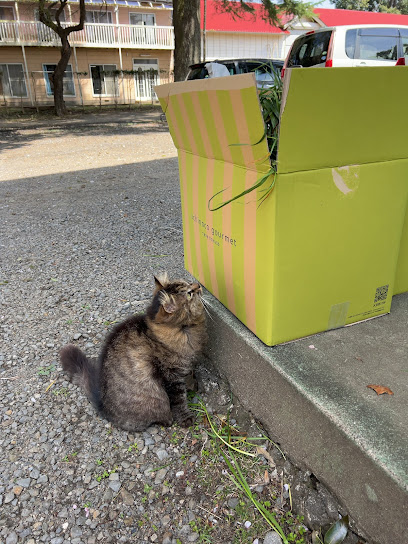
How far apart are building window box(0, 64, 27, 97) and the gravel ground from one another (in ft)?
57.3

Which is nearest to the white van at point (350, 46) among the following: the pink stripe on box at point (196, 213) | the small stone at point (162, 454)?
the pink stripe on box at point (196, 213)

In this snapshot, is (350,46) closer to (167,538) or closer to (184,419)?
(184,419)

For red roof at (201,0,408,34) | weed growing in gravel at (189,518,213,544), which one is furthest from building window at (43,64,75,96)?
weed growing in gravel at (189,518,213,544)

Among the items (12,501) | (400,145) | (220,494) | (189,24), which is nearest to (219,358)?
(220,494)

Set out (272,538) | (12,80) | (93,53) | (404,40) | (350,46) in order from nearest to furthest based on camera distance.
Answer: (272,538)
(350,46)
(404,40)
(12,80)
(93,53)

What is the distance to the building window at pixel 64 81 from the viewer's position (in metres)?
20.2

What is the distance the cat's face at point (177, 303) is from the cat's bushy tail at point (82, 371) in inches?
19.3

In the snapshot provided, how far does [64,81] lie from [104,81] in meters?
2.04

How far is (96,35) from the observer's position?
20.0m

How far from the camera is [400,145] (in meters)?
1.62

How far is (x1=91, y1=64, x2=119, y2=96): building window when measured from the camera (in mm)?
20891

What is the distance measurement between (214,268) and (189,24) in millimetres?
9848

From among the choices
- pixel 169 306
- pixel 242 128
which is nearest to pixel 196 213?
pixel 169 306

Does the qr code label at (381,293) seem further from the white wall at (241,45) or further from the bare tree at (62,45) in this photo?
the white wall at (241,45)
